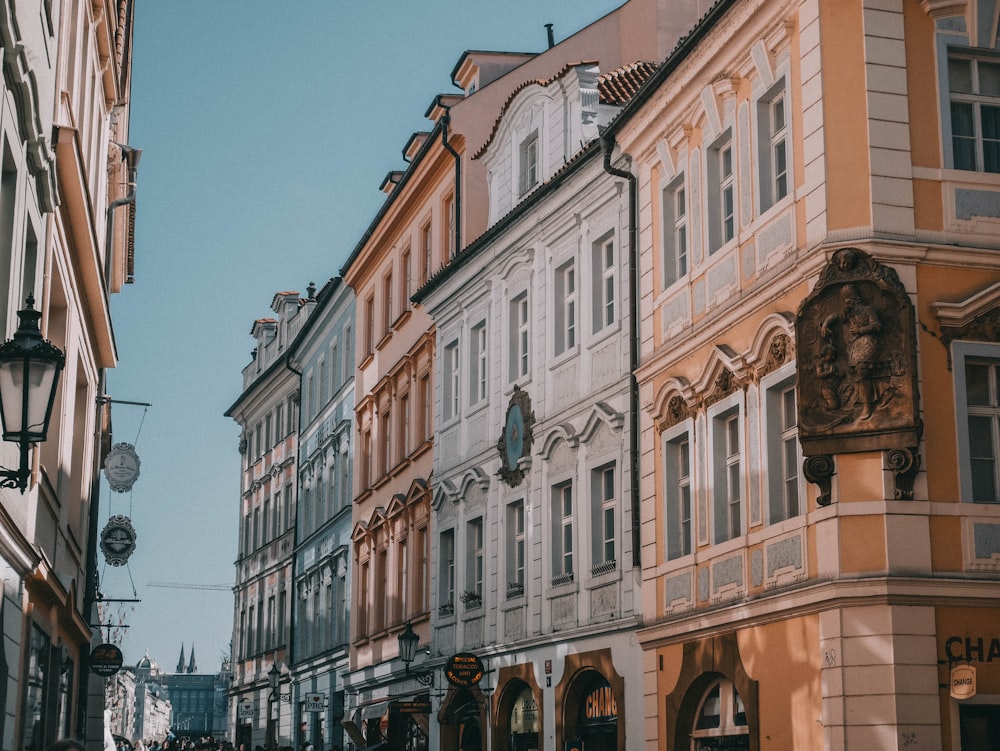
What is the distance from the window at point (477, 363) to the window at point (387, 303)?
7.57 metres

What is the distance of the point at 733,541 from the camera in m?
19.0

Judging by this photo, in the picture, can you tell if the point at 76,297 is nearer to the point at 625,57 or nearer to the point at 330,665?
the point at 625,57

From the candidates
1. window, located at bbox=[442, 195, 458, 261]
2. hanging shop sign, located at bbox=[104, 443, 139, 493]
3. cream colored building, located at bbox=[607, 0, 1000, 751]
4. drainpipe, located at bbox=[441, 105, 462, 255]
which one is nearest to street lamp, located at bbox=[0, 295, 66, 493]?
cream colored building, located at bbox=[607, 0, 1000, 751]

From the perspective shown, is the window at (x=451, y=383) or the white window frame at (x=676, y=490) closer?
the white window frame at (x=676, y=490)

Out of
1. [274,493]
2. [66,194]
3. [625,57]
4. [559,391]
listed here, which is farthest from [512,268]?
[274,493]

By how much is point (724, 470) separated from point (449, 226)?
51.7 feet

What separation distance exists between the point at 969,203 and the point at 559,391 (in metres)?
9.81

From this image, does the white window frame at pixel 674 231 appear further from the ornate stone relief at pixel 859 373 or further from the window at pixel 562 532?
the ornate stone relief at pixel 859 373

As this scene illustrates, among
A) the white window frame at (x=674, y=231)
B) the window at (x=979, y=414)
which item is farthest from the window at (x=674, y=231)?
the window at (x=979, y=414)

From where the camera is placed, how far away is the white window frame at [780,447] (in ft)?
58.4

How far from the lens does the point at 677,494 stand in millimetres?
21328

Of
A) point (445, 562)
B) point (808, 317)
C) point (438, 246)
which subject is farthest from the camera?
point (438, 246)

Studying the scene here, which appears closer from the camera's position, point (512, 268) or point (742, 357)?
point (742, 357)

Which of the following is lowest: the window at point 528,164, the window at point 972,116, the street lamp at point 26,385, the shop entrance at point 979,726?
the shop entrance at point 979,726
